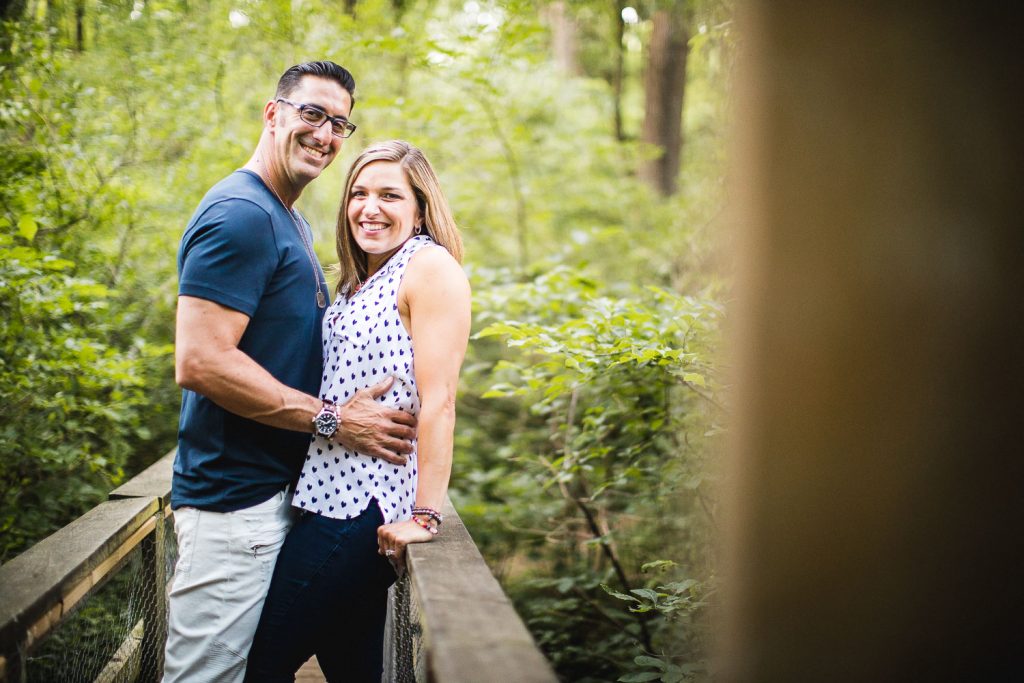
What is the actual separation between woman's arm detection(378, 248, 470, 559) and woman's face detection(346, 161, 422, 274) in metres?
0.23

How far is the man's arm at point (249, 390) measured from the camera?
1.76 m

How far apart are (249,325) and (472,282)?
10.3 ft

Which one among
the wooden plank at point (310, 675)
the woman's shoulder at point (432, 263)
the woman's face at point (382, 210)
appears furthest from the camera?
the wooden plank at point (310, 675)

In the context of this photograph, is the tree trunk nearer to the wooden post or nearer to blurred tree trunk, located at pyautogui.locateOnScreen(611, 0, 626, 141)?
blurred tree trunk, located at pyautogui.locateOnScreen(611, 0, 626, 141)

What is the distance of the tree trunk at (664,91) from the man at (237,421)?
28.4ft

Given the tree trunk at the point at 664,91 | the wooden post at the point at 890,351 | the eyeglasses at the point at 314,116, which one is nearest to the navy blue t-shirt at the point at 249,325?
the eyeglasses at the point at 314,116

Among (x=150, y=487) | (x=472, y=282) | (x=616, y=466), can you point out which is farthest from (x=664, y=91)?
(x=150, y=487)

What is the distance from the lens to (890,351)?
73 cm

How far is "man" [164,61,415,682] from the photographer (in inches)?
69.8

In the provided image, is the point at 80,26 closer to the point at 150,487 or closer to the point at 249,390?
the point at 150,487

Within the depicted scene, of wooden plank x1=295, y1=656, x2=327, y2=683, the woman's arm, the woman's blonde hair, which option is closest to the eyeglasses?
the woman's blonde hair

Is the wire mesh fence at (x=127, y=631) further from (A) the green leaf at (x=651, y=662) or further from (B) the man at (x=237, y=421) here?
(A) the green leaf at (x=651, y=662)

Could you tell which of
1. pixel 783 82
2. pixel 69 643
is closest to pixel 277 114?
pixel 783 82

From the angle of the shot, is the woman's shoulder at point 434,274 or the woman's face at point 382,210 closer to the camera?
the woman's shoulder at point 434,274
